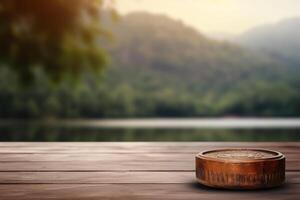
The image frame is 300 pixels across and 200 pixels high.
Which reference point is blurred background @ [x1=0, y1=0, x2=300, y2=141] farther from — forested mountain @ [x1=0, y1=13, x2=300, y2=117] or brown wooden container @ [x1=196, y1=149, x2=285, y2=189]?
brown wooden container @ [x1=196, y1=149, x2=285, y2=189]

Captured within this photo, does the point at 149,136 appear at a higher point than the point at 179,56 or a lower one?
lower

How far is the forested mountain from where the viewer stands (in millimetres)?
21839

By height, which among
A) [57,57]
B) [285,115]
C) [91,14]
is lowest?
[285,115]

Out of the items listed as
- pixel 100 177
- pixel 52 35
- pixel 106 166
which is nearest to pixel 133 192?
pixel 100 177

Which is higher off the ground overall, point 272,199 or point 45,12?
point 45,12

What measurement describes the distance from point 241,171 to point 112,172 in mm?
384

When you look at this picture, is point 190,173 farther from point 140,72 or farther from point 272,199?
point 140,72

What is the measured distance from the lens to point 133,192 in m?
1.03

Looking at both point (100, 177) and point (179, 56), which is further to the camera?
→ point (179, 56)

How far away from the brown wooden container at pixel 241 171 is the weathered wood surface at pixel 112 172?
0.6 inches

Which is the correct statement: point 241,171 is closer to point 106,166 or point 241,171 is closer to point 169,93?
point 106,166

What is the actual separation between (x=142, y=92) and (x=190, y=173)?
2223cm

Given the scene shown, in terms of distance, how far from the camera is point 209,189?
3.44 ft

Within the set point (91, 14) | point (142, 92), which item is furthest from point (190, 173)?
point (142, 92)
